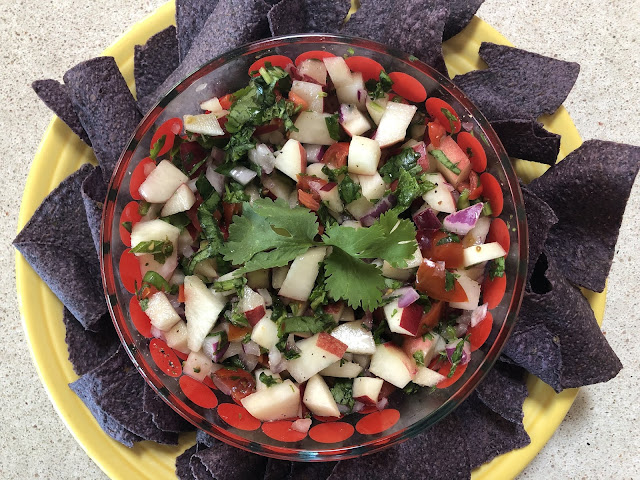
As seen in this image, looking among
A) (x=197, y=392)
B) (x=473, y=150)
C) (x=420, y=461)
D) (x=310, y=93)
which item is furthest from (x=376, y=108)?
(x=420, y=461)

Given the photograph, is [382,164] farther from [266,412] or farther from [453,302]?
[266,412]

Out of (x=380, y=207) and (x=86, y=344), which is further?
(x=86, y=344)

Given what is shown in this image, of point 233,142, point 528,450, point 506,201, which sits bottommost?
point 528,450

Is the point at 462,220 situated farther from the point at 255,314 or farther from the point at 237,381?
the point at 237,381

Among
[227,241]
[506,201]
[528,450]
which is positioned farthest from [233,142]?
[528,450]

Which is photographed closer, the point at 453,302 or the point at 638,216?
the point at 453,302

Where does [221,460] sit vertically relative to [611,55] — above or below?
below

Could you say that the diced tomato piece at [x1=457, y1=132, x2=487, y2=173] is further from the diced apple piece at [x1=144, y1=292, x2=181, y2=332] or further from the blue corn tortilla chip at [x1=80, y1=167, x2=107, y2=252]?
the blue corn tortilla chip at [x1=80, y1=167, x2=107, y2=252]
